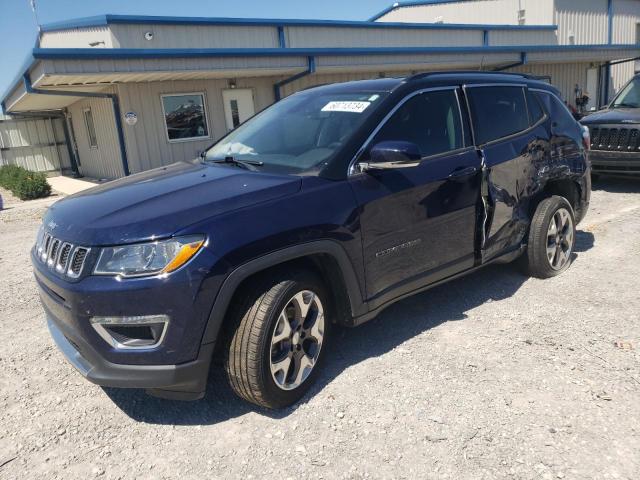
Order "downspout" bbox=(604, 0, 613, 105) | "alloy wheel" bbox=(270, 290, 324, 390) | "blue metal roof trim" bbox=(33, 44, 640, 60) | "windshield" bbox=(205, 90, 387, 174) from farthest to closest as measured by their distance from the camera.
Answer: "downspout" bbox=(604, 0, 613, 105)
"blue metal roof trim" bbox=(33, 44, 640, 60)
"windshield" bbox=(205, 90, 387, 174)
"alloy wheel" bbox=(270, 290, 324, 390)

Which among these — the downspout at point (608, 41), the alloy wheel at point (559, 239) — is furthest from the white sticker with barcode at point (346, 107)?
the downspout at point (608, 41)

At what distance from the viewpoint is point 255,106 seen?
50.5 ft

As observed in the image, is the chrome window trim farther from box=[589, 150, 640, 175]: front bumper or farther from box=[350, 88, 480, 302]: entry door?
box=[589, 150, 640, 175]: front bumper

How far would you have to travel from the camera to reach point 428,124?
3674 millimetres

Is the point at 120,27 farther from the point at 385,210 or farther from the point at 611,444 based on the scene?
the point at 611,444

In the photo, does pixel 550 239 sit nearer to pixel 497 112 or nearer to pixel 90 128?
pixel 497 112

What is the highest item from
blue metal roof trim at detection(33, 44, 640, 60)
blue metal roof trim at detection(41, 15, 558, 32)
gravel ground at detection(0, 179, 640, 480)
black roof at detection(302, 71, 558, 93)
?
blue metal roof trim at detection(41, 15, 558, 32)

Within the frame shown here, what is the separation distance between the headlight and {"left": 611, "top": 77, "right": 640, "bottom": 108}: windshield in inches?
344

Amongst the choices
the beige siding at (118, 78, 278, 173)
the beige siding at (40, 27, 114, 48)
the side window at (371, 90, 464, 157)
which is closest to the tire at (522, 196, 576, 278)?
the side window at (371, 90, 464, 157)

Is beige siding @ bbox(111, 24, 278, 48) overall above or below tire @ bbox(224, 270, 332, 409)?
above

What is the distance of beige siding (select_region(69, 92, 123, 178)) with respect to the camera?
14383 mm

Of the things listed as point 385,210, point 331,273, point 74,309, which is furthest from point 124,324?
point 385,210

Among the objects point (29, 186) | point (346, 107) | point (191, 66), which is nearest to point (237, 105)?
point (191, 66)

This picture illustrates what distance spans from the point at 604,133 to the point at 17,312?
27.4 feet
